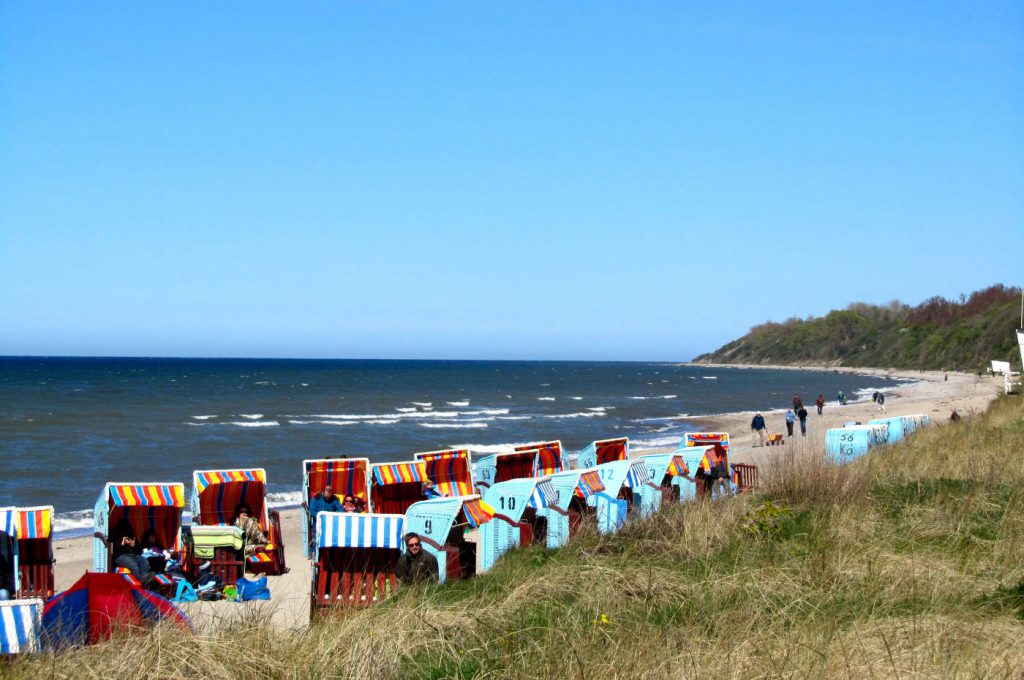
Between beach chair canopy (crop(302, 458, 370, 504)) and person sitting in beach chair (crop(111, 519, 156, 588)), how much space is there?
3.03m

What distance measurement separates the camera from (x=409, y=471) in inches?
578

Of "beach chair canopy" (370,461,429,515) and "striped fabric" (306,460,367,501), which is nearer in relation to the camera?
"striped fabric" (306,460,367,501)

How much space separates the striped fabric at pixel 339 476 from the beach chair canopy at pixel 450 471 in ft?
3.82

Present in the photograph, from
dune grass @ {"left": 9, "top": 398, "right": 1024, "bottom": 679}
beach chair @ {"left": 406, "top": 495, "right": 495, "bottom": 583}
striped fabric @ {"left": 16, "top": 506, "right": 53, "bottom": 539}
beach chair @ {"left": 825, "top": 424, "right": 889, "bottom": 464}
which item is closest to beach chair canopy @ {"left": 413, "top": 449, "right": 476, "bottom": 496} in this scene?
beach chair @ {"left": 406, "top": 495, "right": 495, "bottom": 583}

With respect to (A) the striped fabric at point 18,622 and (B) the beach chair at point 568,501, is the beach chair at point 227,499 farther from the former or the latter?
(A) the striped fabric at point 18,622

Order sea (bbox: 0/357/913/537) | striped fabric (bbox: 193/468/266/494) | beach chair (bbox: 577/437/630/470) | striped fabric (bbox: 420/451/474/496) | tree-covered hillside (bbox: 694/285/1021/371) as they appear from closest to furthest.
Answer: striped fabric (bbox: 193/468/266/494)
striped fabric (bbox: 420/451/474/496)
beach chair (bbox: 577/437/630/470)
sea (bbox: 0/357/913/537)
tree-covered hillside (bbox: 694/285/1021/371)

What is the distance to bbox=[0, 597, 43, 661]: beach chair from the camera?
5562mm

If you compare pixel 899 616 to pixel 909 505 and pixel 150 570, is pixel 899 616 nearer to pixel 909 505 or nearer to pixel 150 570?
pixel 909 505

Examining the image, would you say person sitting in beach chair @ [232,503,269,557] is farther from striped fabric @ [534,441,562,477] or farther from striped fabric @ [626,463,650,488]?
striped fabric @ [534,441,562,477]

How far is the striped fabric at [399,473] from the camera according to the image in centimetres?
1450

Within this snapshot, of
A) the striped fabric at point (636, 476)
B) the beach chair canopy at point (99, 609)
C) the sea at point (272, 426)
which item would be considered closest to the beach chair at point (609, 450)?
the striped fabric at point (636, 476)

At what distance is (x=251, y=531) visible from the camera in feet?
40.7

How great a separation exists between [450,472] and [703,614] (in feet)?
34.2

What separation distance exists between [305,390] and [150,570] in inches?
2793
